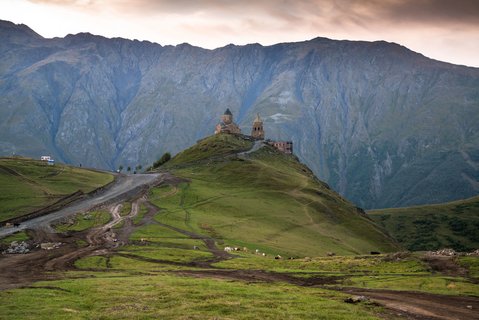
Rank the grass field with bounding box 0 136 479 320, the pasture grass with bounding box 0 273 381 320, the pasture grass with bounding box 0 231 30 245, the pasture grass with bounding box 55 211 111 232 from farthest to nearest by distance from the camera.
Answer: the pasture grass with bounding box 55 211 111 232
the pasture grass with bounding box 0 231 30 245
the grass field with bounding box 0 136 479 320
the pasture grass with bounding box 0 273 381 320

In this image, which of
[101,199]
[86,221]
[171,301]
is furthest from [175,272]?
[101,199]

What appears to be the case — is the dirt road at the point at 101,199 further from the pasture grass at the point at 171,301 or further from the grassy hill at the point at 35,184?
the pasture grass at the point at 171,301

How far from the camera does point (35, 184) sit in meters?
158

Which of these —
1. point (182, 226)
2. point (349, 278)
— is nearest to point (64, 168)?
point (182, 226)

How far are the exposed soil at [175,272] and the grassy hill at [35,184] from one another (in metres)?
21.8

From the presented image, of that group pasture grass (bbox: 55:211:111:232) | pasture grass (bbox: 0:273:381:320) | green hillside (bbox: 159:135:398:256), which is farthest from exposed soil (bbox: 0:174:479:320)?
green hillside (bbox: 159:135:398:256)

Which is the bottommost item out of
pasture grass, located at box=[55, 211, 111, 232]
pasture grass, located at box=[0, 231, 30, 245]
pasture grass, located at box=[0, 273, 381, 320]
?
pasture grass, located at box=[0, 231, 30, 245]

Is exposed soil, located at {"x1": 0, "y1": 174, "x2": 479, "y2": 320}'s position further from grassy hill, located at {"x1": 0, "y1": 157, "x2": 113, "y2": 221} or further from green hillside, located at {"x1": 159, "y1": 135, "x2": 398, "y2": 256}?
grassy hill, located at {"x1": 0, "y1": 157, "x2": 113, "y2": 221}

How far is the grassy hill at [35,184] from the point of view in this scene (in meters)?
134

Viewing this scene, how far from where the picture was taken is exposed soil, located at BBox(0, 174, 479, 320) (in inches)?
2004

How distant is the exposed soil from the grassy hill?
21.8 metres

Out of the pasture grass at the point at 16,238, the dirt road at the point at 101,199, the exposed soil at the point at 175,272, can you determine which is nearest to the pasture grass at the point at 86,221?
the exposed soil at the point at 175,272

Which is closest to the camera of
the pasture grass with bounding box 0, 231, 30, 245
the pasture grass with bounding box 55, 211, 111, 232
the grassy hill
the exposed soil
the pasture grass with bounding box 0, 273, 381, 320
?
the pasture grass with bounding box 0, 273, 381, 320

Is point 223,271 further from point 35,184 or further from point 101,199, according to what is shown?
point 35,184
